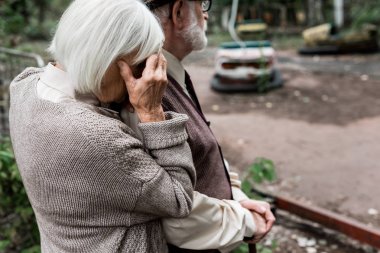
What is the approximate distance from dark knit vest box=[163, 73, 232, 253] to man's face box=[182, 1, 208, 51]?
0.60 ft

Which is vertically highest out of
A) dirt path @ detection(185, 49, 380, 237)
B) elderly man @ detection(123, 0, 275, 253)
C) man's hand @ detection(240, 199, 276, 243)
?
elderly man @ detection(123, 0, 275, 253)

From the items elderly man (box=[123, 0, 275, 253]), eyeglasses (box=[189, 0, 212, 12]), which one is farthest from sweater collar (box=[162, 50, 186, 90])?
eyeglasses (box=[189, 0, 212, 12])

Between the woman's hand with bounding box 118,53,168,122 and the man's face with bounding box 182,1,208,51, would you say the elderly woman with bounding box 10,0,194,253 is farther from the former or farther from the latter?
the man's face with bounding box 182,1,208,51

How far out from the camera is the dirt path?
4289 mm

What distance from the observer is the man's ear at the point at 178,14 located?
5.14 feet

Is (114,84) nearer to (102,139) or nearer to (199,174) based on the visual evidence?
(102,139)

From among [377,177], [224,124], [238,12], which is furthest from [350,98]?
[238,12]

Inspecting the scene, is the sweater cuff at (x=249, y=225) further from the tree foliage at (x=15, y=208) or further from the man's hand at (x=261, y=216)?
the tree foliage at (x=15, y=208)

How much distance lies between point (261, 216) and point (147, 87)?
75 centimetres

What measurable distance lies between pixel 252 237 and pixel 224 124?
507 centimetres

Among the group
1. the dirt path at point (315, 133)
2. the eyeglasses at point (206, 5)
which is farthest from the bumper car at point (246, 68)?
the eyeglasses at point (206, 5)

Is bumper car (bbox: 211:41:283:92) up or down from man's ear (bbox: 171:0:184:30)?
down

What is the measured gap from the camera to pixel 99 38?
1.14 m

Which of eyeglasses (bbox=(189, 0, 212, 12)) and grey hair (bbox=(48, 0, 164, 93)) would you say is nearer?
grey hair (bbox=(48, 0, 164, 93))
